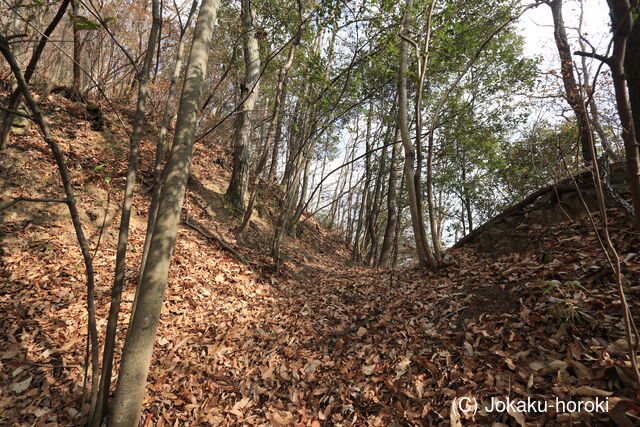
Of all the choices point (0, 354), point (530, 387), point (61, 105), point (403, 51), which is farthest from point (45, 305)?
point (403, 51)

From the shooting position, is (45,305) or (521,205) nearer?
(45,305)

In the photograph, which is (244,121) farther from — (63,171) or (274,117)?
(63,171)

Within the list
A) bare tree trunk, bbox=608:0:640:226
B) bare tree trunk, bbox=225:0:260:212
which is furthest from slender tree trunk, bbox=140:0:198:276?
bare tree trunk, bbox=225:0:260:212

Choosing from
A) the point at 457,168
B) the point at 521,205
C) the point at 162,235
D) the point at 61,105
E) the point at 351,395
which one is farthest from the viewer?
the point at 457,168

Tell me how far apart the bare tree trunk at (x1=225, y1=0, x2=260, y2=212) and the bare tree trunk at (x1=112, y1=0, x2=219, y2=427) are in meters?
5.35

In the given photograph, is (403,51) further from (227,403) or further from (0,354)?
(0,354)

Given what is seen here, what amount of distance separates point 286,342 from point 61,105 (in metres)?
9.24

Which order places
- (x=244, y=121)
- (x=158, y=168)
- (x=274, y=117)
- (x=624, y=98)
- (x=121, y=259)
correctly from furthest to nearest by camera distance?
(x=244, y=121) → (x=274, y=117) → (x=158, y=168) → (x=121, y=259) → (x=624, y=98)

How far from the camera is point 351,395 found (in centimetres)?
310

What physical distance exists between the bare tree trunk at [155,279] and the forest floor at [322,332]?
73 centimetres

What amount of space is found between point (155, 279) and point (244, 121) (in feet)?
22.3

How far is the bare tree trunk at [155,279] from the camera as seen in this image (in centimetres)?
239

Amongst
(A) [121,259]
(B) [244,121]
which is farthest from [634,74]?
(B) [244,121]

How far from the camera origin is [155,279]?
2.42 metres
